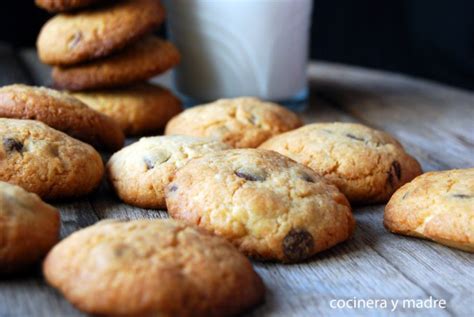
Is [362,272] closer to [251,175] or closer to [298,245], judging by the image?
[298,245]

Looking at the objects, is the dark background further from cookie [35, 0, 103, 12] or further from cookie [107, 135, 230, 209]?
cookie [107, 135, 230, 209]

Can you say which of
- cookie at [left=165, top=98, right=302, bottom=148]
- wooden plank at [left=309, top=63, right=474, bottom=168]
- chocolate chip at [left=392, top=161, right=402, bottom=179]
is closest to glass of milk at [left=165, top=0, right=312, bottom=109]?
wooden plank at [left=309, top=63, right=474, bottom=168]

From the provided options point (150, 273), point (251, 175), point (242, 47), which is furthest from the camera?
point (242, 47)

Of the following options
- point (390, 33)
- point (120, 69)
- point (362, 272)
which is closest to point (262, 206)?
point (362, 272)

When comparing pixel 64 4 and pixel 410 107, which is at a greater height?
pixel 64 4

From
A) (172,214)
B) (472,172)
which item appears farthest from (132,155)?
(472,172)

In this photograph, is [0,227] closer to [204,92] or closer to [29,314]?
[29,314]
